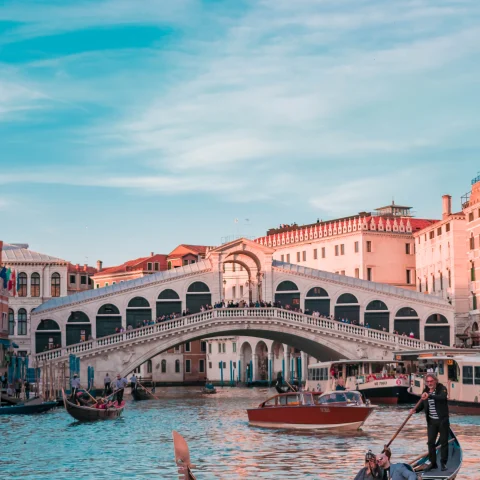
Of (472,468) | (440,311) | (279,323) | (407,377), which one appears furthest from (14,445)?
(440,311)

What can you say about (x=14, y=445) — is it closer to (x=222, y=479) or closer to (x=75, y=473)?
→ (x=75, y=473)

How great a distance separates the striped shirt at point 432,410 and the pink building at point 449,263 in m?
40.5

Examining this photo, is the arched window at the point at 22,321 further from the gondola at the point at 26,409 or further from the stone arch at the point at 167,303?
the gondola at the point at 26,409

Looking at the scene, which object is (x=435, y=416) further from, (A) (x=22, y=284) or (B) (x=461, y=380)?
(A) (x=22, y=284)

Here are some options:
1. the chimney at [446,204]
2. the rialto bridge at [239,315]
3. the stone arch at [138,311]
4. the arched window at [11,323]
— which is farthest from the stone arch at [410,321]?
the arched window at [11,323]

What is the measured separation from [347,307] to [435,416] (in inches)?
1585

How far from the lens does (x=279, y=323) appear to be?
52625 millimetres

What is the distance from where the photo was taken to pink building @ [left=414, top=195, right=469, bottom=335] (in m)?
58.4

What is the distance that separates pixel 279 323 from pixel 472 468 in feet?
102

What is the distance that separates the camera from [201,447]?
26.9 meters

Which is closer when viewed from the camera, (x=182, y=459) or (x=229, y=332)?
(x=182, y=459)

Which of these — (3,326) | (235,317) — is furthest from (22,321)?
(235,317)

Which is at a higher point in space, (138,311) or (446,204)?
(446,204)

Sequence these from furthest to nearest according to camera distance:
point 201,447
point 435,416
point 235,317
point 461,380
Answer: point 235,317, point 461,380, point 201,447, point 435,416
